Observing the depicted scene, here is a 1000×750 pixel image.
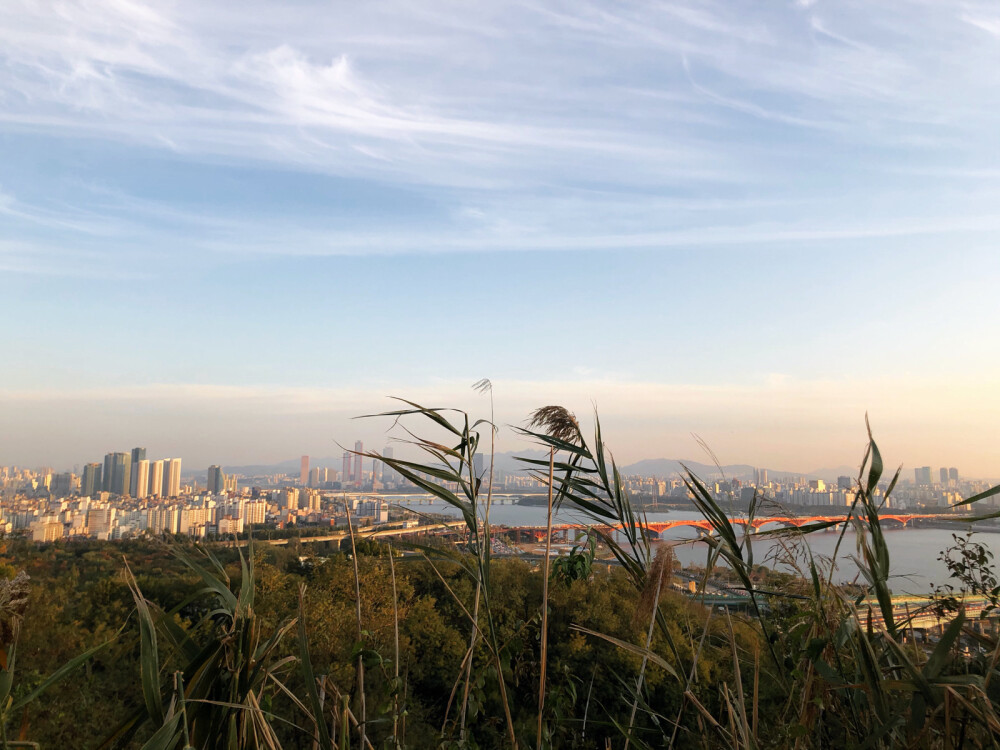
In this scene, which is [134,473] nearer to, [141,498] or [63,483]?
[141,498]

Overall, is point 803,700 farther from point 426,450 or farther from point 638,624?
point 426,450

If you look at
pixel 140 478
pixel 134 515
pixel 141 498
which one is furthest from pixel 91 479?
pixel 134 515

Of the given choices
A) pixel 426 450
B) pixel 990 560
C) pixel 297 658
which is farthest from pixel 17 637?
pixel 990 560

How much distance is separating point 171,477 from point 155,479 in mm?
2072

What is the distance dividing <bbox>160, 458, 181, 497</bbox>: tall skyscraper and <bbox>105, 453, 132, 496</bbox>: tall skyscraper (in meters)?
3.04

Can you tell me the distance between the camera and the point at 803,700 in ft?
4.37

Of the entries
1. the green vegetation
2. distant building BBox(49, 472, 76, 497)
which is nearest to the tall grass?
the green vegetation

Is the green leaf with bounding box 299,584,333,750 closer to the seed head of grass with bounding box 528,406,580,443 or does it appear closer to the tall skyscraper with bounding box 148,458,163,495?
the seed head of grass with bounding box 528,406,580,443

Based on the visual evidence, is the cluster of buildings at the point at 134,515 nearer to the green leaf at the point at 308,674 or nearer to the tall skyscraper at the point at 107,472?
the tall skyscraper at the point at 107,472

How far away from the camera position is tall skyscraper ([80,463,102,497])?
62.2 m

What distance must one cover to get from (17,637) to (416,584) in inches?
679

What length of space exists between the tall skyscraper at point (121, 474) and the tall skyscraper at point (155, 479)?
1.83m

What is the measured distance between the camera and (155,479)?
6269cm

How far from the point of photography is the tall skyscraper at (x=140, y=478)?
202 feet
